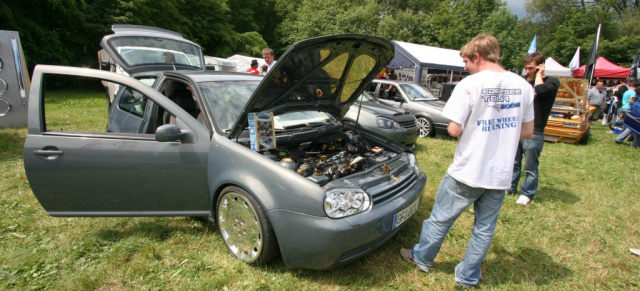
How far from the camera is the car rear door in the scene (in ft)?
8.03

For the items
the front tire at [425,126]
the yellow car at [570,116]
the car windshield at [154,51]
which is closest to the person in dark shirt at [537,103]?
the front tire at [425,126]

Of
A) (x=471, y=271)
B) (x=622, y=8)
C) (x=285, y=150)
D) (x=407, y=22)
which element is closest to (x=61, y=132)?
(x=285, y=150)

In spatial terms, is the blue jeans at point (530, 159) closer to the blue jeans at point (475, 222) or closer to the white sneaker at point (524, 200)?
the white sneaker at point (524, 200)

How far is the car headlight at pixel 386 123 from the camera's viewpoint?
18.5 ft

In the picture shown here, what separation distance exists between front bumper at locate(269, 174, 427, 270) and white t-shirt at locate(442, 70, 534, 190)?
0.64 metres

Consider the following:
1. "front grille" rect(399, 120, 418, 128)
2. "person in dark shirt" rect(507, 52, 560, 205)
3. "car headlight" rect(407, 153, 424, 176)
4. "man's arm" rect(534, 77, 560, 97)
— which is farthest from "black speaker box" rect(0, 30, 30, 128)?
"man's arm" rect(534, 77, 560, 97)

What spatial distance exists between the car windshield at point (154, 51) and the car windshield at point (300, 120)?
4303mm

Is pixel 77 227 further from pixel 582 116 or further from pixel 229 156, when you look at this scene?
pixel 582 116

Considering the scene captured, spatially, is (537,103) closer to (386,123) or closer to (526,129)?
(526,129)

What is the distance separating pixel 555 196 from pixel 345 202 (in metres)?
3.77

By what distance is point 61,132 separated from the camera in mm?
2553

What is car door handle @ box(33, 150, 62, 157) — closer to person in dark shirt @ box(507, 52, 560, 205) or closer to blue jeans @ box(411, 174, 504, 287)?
blue jeans @ box(411, 174, 504, 287)

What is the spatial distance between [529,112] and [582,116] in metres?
7.48

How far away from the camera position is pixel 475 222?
224 centimetres
